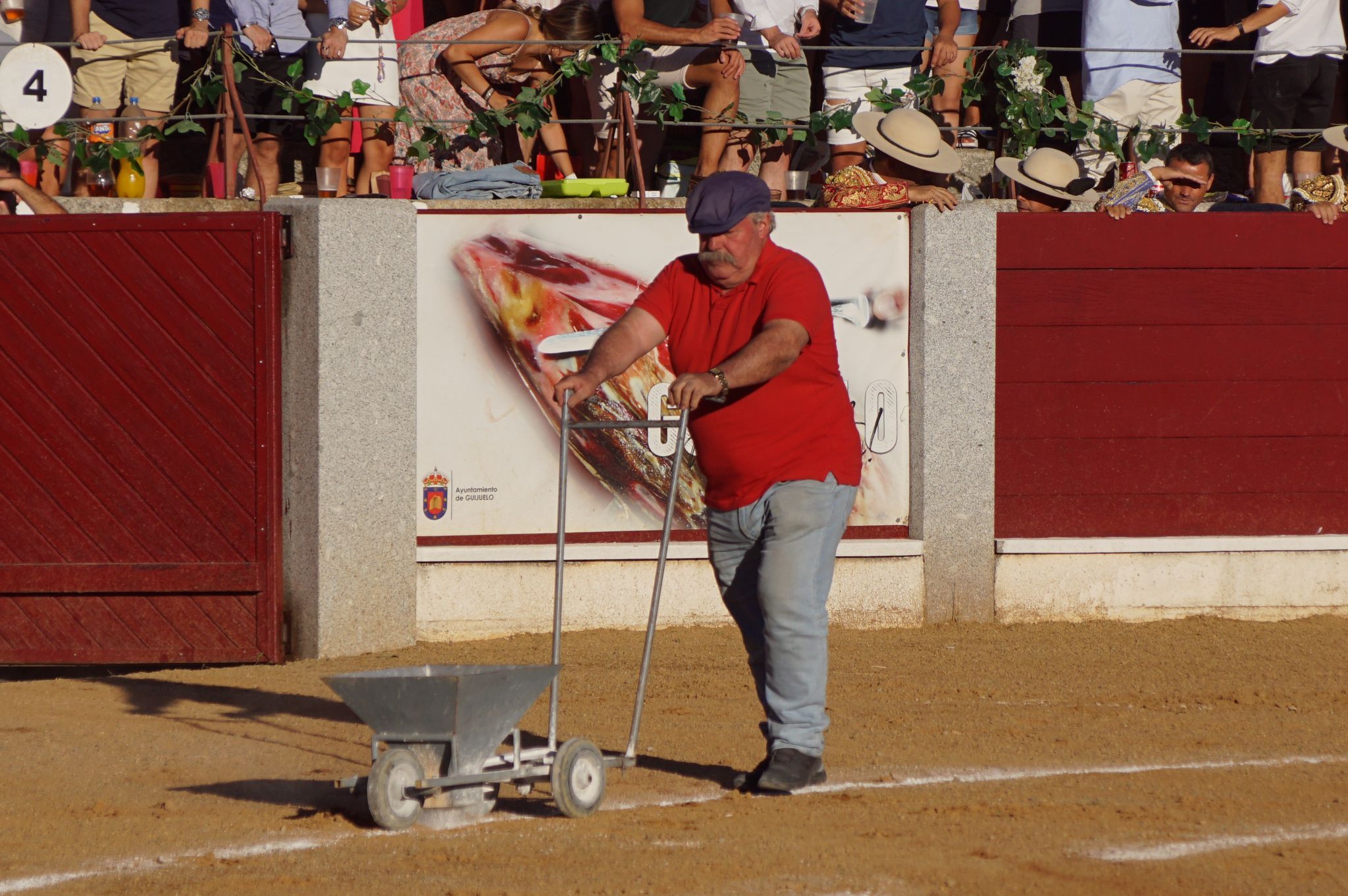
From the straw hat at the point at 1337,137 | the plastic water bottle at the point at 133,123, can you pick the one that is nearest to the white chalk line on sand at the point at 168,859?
the plastic water bottle at the point at 133,123

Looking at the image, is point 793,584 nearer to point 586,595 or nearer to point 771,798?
point 771,798

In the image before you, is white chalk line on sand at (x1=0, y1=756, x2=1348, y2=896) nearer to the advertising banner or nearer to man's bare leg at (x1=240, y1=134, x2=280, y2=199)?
the advertising banner

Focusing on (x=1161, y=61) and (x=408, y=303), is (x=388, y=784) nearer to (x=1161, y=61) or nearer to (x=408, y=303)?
(x=408, y=303)

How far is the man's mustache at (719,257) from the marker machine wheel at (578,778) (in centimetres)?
150

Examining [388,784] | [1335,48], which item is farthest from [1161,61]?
[388,784]

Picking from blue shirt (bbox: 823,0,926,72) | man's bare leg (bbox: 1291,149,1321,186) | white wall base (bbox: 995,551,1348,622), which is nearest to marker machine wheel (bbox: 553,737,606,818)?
white wall base (bbox: 995,551,1348,622)

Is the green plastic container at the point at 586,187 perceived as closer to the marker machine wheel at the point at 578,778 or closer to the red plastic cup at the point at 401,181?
the red plastic cup at the point at 401,181

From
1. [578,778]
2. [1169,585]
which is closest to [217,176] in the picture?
[578,778]

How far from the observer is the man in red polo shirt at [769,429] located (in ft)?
16.8

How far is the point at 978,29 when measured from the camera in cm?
1152

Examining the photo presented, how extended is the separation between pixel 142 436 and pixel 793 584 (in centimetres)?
444

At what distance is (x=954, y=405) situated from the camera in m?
8.88

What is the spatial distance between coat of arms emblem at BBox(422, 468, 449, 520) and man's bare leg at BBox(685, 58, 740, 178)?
239 centimetres

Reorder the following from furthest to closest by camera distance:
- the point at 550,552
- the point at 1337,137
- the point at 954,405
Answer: the point at 1337,137
the point at 954,405
the point at 550,552
